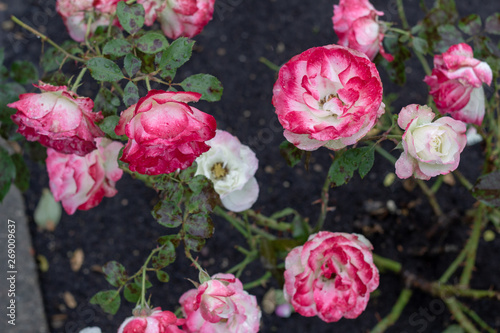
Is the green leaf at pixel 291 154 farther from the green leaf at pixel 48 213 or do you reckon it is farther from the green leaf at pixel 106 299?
the green leaf at pixel 48 213

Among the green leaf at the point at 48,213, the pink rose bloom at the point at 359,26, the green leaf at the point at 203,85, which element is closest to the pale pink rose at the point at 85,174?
the green leaf at the point at 203,85

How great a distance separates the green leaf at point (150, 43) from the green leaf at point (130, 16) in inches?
0.9

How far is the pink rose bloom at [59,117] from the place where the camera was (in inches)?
25.0

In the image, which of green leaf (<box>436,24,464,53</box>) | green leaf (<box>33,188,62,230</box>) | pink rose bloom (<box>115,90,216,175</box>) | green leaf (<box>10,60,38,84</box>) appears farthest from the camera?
green leaf (<box>33,188,62,230</box>)

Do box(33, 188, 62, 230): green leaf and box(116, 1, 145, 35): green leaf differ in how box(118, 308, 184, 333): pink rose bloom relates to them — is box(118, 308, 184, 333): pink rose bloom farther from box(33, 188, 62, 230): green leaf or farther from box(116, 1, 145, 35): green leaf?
box(33, 188, 62, 230): green leaf

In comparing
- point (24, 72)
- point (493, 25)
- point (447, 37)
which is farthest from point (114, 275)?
point (493, 25)

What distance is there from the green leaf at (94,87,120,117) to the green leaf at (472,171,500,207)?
2.08 ft

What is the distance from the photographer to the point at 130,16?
71 cm

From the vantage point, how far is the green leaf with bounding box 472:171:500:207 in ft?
2.64

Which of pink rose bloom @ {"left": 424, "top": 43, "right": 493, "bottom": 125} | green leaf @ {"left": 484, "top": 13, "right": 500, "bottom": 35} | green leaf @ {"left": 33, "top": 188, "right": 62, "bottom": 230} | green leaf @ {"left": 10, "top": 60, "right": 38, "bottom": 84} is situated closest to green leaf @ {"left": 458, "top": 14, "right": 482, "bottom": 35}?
green leaf @ {"left": 484, "top": 13, "right": 500, "bottom": 35}

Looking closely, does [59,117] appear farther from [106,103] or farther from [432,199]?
[432,199]

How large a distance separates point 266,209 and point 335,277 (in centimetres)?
77

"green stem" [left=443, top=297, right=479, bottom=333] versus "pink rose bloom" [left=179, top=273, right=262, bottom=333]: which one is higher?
"pink rose bloom" [left=179, top=273, right=262, bottom=333]

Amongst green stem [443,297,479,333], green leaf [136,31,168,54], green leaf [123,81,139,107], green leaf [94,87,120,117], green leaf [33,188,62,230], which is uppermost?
green leaf [136,31,168,54]
